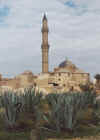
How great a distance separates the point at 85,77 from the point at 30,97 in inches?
1050

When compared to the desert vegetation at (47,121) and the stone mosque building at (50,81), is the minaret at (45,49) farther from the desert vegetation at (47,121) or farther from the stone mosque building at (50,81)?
the desert vegetation at (47,121)

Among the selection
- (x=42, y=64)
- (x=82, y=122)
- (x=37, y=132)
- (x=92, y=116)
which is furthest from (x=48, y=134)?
(x=42, y=64)

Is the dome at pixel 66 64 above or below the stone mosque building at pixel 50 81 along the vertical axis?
above

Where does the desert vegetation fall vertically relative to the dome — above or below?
below

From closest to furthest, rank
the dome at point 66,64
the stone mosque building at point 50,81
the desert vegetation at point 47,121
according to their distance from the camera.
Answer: the desert vegetation at point 47,121
the stone mosque building at point 50,81
the dome at point 66,64

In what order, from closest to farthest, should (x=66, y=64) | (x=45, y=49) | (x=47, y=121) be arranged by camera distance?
(x=47, y=121) → (x=45, y=49) → (x=66, y=64)

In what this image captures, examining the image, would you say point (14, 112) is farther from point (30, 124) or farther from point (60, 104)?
point (60, 104)

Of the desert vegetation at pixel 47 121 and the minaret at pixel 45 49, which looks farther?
the minaret at pixel 45 49

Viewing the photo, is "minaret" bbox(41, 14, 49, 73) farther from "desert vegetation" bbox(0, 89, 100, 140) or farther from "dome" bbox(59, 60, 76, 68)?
"desert vegetation" bbox(0, 89, 100, 140)

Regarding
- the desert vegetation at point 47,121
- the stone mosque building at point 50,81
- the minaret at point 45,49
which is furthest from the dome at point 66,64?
the desert vegetation at point 47,121

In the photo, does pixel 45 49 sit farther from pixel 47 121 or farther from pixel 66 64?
pixel 47 121

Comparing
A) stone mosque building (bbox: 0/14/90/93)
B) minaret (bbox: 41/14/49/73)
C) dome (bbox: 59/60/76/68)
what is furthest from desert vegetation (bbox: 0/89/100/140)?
dome (bbox: 59/60/76/68)

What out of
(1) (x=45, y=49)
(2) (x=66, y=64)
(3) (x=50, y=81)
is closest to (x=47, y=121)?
(3) (x=50, y=81)

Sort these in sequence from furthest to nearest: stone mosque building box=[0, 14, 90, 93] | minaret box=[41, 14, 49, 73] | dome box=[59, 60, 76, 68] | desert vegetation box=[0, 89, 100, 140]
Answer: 1. dome box=[59, 60, 76, 68]
2. minaret box=[41, 14, 49, 73]
3. stone mosque building box=[0, 14, 90, 93]
4. desert vegetation box=[0, 89, 100, 140]
